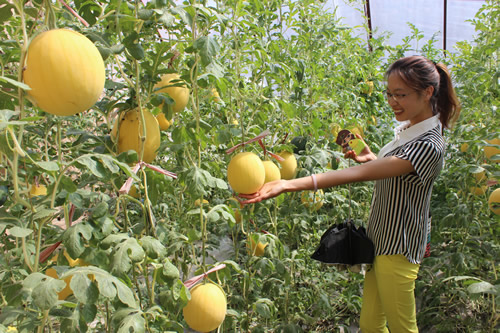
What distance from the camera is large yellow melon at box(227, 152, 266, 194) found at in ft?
6.01

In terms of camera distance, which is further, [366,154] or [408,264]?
[366,154]

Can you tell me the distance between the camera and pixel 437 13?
8.96 m

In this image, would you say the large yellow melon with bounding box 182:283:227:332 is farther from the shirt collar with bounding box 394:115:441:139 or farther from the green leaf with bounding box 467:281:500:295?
the shirt collar with bounding box 394:115:441:139

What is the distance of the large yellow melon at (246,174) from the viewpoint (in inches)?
72.1

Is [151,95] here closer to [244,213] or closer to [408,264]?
[244,213]

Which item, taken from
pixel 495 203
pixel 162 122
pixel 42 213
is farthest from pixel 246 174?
pixel 495 203

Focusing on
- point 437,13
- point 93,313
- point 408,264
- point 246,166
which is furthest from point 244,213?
point 437,13

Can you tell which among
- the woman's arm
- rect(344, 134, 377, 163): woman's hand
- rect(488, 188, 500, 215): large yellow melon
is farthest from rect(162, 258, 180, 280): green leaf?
rect(488, 188, 500, 215): large yellow melon

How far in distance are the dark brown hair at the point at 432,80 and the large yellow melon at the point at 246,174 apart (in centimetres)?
80

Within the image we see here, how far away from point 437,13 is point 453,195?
24.0 ft

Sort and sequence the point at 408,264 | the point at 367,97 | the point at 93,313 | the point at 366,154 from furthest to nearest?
the point at 367,97, the point at 366,154, the point at 408,264, the point at 93,313

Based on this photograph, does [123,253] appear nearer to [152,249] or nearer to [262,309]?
[152,249]

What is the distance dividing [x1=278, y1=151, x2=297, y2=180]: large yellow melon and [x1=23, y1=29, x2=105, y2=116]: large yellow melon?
5.36ft

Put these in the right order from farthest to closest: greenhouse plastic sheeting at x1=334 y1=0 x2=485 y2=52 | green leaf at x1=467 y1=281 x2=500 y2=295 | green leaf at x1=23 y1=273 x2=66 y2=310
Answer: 1. greenhouse plastic sheeting at x1=334 y1=0 x2=485 y2=52
2. green leaf at x1=467 y1=281 x2=500 y2=295
3. green leaf at x1=23 y1=273 x2=66 y2=310
